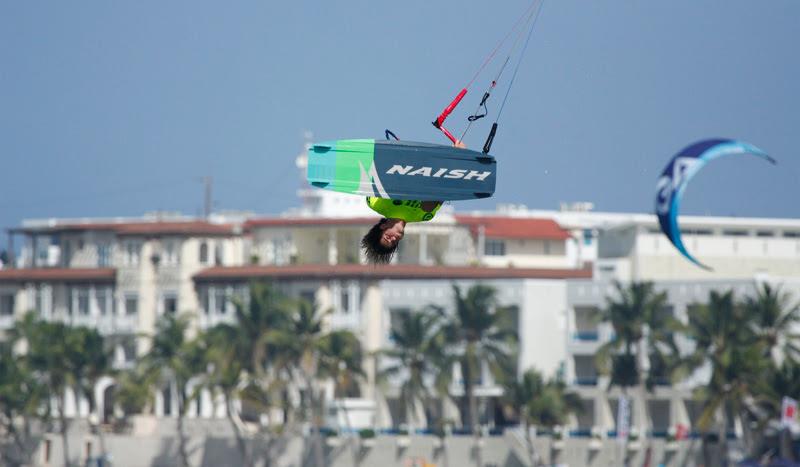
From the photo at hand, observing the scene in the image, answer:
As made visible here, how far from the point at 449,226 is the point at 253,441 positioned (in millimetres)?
18210

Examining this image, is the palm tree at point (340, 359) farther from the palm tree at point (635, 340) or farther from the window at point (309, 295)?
the palm tree at point (635, 340)

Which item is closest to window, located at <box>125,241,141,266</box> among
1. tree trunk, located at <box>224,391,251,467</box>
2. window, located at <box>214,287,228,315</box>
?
window, located at <box>214,287,228,315</box>

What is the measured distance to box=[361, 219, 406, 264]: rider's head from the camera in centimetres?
2308

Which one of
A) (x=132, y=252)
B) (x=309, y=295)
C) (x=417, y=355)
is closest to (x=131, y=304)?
(x=132, y=252)

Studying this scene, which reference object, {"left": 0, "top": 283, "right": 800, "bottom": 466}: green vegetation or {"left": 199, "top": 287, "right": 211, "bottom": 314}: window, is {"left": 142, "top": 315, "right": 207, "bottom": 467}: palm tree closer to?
{"left": 0, "top": 283, "right": 800, "bottom": 466}: green vegetation

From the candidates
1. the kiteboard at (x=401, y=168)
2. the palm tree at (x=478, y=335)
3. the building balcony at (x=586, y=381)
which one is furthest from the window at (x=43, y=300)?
the kiteboard at (x=401, y=168)

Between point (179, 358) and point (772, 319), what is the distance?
32.0 metres

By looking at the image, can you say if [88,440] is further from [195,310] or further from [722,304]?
[722,304]

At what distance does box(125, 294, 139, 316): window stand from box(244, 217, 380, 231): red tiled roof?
764 cm

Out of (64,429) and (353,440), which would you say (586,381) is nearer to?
(353,440)

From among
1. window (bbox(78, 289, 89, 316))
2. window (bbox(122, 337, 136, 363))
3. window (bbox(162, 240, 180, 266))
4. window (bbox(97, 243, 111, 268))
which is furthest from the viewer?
window (bbox(97, 243, 111, 268))

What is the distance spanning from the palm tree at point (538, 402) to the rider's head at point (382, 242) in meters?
58.4

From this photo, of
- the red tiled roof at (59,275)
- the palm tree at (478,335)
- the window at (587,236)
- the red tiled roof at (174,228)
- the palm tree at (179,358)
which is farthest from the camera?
the window at (587,236)

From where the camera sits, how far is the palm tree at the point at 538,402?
81062 mm
